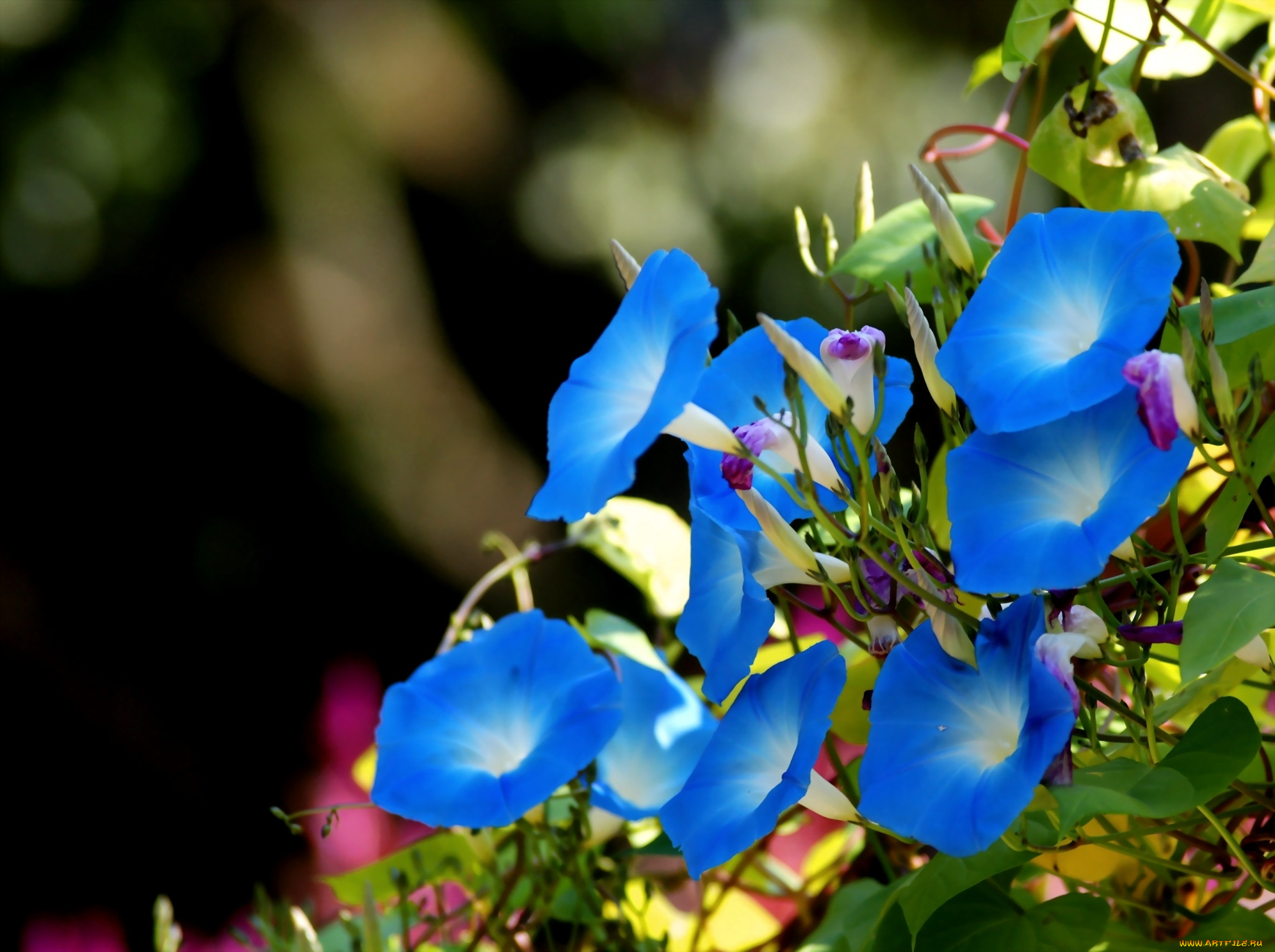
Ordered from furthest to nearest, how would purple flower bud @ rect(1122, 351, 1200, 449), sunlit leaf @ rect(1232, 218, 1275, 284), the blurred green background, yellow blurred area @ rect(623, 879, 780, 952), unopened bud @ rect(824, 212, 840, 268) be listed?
the blurred green background → yellow blurred area @ rect(623, 879, 780, 952) → unopened bud @ rect(824, 212, 840, 268) → sunlit leaf @ rect(1232, 218, 1275, 284) → purple flower bud @ rect(1122, 351, 1200, 449)

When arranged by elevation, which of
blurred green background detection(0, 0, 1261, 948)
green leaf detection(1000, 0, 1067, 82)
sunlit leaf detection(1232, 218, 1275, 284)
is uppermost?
green leaf detection(1000, 0, 1067, 82)

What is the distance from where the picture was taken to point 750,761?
1.20ft

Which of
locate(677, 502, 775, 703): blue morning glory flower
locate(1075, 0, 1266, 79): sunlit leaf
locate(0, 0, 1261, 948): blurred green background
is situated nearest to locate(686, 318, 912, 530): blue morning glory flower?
locate(677, 502, 775, 703): blue morning glory flower

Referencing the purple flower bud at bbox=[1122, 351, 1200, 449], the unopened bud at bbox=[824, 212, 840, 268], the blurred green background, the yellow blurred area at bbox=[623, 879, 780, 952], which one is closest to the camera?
the purple flower bud at bbox=[1122, 351, 1200, 449]

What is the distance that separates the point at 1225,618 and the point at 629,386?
0.18 metres

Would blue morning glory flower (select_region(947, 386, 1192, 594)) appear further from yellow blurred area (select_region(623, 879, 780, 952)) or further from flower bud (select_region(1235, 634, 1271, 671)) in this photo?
yellow blurred area (select_region(623, 879, 780, 952))

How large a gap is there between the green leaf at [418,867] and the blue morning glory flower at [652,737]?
105 mm

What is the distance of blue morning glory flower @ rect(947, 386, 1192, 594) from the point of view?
27 cm

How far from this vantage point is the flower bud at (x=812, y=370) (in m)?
0.31

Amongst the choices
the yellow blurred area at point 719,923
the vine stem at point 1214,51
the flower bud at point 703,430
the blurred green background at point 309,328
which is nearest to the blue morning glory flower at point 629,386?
the flower bud at point 703,430

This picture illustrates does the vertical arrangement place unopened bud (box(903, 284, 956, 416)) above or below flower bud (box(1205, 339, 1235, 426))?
below

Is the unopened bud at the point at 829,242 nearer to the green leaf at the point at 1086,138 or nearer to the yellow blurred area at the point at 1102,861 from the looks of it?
the green leaf at the point at 1086,138

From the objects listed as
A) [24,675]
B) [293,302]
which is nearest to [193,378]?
[293,302]

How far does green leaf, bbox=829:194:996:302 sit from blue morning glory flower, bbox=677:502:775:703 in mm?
144
